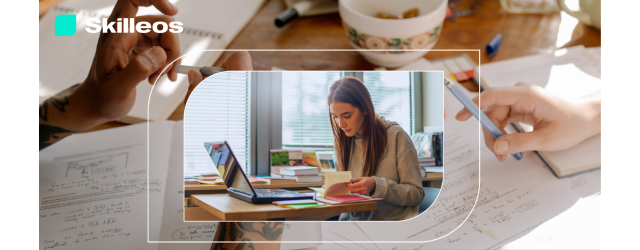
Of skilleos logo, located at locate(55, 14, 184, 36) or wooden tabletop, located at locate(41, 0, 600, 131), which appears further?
wooden tabletop, located at locate(41, 0, 600, 131)

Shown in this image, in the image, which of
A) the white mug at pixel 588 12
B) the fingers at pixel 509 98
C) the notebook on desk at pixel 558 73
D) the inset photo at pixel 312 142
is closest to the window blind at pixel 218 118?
the inset photo at pixel 312 142

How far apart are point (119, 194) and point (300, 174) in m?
0.23

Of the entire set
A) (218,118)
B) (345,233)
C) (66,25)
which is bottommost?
(345,233)

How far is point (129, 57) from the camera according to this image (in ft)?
1.24

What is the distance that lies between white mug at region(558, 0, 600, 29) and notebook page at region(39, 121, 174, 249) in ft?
1.95

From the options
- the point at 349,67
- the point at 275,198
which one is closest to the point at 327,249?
the point at 275,198

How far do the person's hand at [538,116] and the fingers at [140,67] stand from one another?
298 mm

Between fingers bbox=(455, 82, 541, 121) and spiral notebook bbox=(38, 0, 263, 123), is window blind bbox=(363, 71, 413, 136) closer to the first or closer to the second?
fingers bbox=(455, 82, 541, 121)

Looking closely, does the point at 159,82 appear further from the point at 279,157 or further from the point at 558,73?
the point at 558,73

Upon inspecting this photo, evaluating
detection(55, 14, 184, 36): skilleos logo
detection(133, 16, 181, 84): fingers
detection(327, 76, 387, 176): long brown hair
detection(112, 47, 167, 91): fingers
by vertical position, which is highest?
detection(55, 14, 184, 36): skilleos logo

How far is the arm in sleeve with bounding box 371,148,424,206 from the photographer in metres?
0.32

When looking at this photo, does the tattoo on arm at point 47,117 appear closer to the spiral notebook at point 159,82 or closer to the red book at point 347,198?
the spiral notebook at point 159,82

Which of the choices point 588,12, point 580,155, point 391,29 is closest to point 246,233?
point 391,29

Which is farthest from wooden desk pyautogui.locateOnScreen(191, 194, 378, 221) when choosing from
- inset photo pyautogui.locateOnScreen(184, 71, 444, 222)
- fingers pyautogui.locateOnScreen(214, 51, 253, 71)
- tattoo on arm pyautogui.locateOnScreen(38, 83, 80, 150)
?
tattoo on arm pyautogui.locateOnScreen(38, 83, 80, 150)
